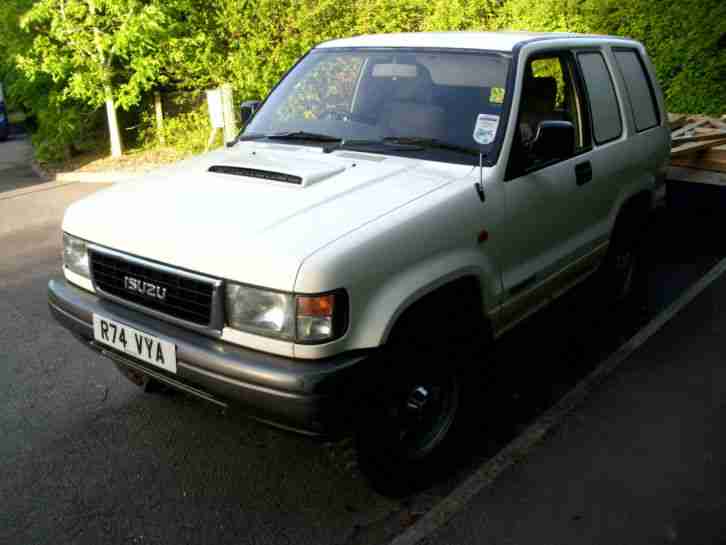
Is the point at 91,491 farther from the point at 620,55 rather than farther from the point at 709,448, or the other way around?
the point at 620,55

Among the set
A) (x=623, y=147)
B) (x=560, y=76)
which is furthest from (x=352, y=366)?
(x=623, y=147)

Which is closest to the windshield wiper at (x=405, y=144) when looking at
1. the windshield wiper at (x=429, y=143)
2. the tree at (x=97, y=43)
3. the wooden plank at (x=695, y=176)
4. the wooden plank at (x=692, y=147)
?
the windshield wiper at (x=429, y=143)

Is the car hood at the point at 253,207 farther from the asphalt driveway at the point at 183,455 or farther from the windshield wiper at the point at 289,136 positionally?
the asphalt driveway at the point at 183,455

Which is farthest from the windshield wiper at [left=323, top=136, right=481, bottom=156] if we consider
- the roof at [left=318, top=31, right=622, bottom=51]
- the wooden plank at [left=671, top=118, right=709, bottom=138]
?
the wooden plank at [left=671, top=118, right=709, bottom=138]

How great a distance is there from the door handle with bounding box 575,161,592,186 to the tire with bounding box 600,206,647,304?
829 millimetres

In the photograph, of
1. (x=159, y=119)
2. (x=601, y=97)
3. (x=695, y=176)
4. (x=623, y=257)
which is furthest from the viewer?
(x=159, y=119)

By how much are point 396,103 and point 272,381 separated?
184 centimetres

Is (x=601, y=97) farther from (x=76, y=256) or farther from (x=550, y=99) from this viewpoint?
(x=76, y=256)

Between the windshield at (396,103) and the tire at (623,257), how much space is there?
1777 millimetres

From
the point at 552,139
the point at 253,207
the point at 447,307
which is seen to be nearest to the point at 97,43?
the point at 253,207

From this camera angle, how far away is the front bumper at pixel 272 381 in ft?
8.52

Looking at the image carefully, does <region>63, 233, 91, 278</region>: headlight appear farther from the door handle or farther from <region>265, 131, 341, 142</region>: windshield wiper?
the door handle

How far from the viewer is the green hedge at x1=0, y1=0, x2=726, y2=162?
9.93m

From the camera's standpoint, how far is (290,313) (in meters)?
2.65
